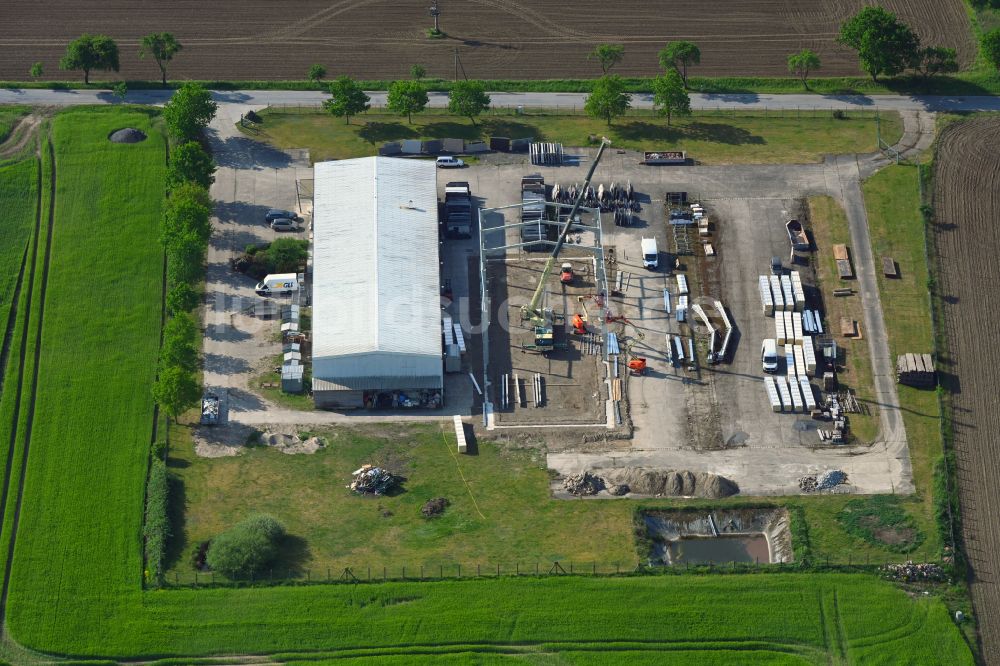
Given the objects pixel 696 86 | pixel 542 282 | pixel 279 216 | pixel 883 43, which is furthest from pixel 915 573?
pixel 279 216

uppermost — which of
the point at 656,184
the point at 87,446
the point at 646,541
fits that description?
the point at 656,184

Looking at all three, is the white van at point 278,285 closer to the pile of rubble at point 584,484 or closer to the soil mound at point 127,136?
the soil mound at point 127,136

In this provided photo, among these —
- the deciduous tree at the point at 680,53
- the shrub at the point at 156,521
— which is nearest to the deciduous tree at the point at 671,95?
the deciduous tree at the point at 680,53

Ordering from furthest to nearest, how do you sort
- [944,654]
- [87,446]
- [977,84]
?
[977,84] → [87,446] → [944,654]

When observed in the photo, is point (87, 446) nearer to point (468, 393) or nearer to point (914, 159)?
point (468, 393)

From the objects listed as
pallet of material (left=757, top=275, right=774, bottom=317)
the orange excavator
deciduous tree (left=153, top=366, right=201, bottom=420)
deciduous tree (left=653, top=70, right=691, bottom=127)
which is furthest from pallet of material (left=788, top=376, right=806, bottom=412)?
deciduous tree (left=153, top=366, right=201, bottom=420)

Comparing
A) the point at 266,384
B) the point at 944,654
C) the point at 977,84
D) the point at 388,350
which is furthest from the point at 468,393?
the point at 977,84

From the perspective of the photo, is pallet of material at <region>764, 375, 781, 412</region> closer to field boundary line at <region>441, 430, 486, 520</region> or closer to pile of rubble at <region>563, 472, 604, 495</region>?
pile of rubble at <region>563, 472, 604, 495</region>
